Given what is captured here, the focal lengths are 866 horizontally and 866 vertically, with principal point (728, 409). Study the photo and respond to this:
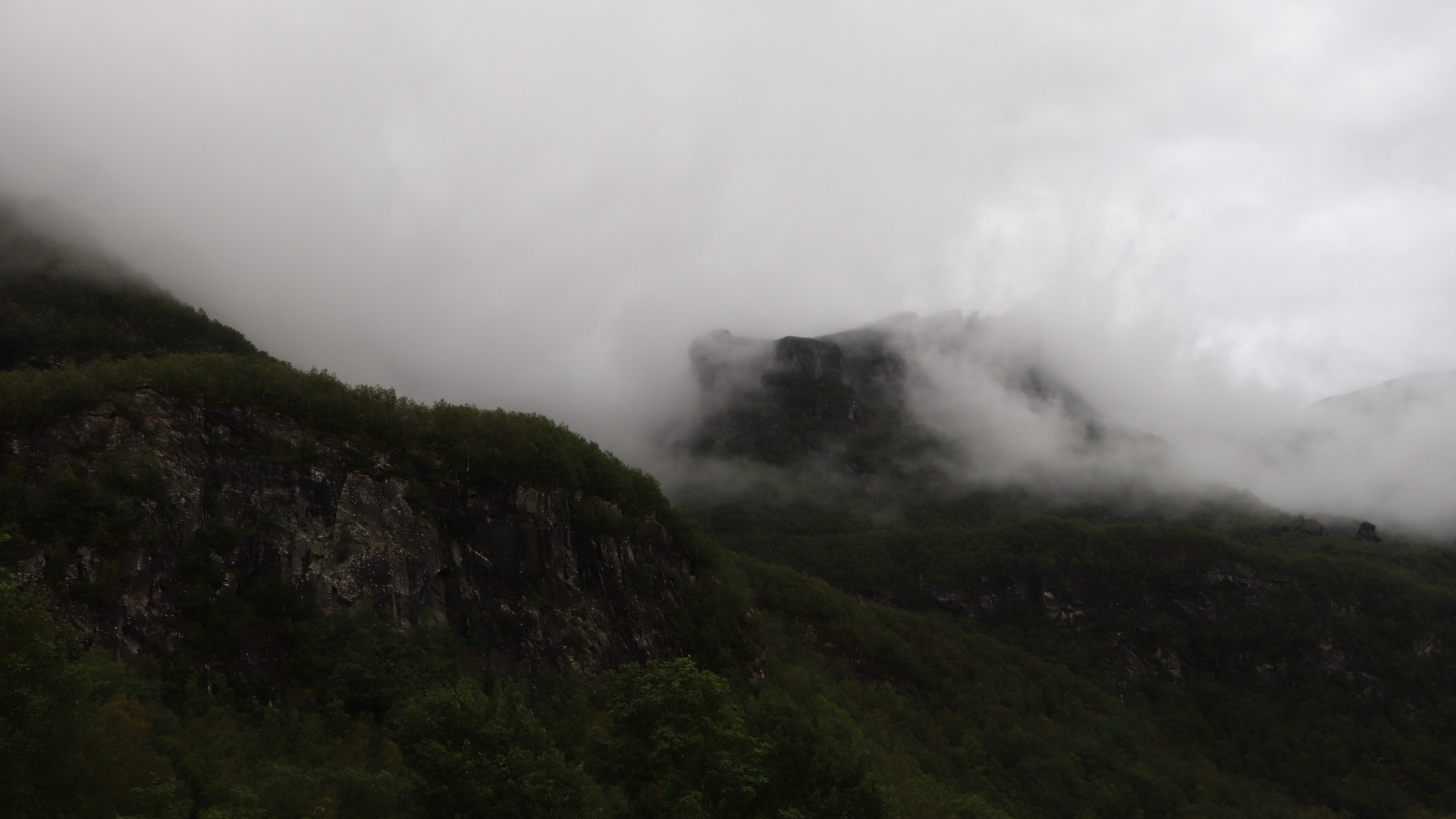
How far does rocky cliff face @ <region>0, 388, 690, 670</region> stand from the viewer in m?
77.9

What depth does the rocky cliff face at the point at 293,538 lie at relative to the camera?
255 feet

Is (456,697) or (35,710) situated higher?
(456,697)

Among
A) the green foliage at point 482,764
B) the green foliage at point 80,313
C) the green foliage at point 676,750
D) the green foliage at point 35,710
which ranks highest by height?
the green foliage at point 80,313

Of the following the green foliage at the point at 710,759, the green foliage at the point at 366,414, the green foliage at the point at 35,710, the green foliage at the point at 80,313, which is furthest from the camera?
the green foliage at the point at 80,313

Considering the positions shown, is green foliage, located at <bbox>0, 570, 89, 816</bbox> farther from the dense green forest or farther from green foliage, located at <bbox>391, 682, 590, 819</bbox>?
green foliage, located at <bbox>391, 682, 590, 819</bbox>

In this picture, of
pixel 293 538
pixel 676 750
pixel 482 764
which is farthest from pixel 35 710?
pixel 293 538

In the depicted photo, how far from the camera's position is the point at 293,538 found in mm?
93000

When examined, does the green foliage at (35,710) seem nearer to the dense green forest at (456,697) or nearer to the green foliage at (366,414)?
the dense green forest at (456,697)

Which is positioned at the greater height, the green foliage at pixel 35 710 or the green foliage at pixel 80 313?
the green foliage at pixel 80 313

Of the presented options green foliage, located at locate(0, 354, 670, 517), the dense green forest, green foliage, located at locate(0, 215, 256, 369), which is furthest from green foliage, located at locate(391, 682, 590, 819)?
green foliage, located at locate(0, 215, 256, 369)

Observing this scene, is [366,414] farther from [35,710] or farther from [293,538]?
[35,710]

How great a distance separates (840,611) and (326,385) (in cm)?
11267

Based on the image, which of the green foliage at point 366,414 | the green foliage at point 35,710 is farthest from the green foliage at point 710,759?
the green foliage at point 366,414

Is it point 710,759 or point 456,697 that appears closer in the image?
point 710,759
